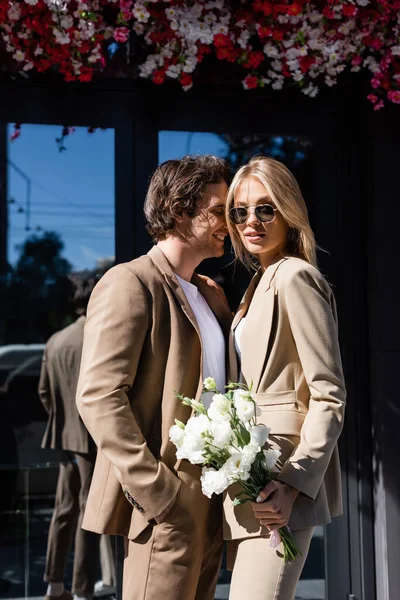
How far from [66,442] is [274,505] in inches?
76.4

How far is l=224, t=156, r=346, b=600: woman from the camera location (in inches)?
97.5

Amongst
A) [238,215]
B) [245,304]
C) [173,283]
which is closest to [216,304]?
[245,304]

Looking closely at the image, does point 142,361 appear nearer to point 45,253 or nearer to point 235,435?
point 235,435

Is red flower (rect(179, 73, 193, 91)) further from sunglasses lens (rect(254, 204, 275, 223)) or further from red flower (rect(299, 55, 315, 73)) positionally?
sunglasses lens (rect(254, 204, 275, 223))

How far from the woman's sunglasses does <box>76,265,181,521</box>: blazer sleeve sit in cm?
45

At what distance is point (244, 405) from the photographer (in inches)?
90.0

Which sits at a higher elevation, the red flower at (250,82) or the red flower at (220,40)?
the red flower at (220,40)

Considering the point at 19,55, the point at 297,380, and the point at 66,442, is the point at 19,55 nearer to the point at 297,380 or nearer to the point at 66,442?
the point at 66,442

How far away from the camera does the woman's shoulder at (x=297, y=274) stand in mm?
2594

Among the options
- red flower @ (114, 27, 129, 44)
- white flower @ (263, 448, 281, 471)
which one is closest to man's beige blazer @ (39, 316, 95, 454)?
red flower @ (114, 27, 129, 44)

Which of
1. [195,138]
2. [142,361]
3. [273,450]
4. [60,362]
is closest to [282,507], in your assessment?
[273,450]

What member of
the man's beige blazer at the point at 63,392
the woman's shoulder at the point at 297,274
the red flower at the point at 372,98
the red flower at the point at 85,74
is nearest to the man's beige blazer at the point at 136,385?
the woman's shoulder at the point at 297,274

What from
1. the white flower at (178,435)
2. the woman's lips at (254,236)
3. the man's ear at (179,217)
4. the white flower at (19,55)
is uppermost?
the white flower at (19,55)

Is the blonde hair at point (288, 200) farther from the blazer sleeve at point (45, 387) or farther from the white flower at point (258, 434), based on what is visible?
the blazer sleeve at point (45, 387)
